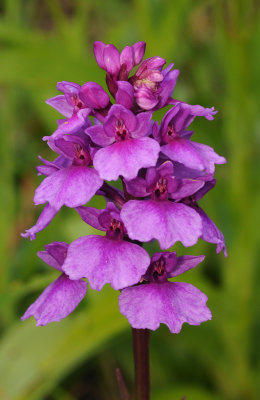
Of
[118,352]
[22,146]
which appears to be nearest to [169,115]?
[118,352]

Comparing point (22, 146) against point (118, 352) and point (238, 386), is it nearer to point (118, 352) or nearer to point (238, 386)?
point (118, 352)

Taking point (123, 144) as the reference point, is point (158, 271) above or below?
below

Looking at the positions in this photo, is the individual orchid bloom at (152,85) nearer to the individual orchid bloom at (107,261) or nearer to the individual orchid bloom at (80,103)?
the individual orchid bloom at (80,103)

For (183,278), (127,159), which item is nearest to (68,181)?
(127,159)

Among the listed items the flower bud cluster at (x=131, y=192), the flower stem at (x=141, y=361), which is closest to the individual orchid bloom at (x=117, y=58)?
the flower bud cluster at (x=131, y=192)

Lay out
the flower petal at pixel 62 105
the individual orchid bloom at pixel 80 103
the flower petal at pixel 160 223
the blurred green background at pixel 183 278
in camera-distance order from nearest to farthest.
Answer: the flower petal at pixel 160 223 → the individual orchid bloom at pixel 80 103 → the flower petal at pixel 62 105 → the blurred green background at pixel 183 278

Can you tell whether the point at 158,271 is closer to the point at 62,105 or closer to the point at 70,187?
the point at 70,187
